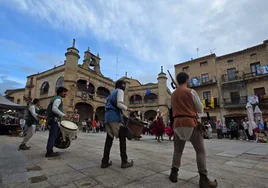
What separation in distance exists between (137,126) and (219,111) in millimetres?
20045

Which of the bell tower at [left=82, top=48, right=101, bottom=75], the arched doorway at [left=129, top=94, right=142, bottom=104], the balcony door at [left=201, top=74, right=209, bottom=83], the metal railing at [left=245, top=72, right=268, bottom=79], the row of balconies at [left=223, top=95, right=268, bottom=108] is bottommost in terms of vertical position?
the row of balconies at [left=223, top=95, right=268, bottom=108]

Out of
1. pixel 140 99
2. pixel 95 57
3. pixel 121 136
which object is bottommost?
pixel 121 136

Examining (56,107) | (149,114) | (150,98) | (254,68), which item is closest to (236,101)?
(254,68)

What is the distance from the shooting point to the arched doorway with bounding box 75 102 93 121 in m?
22.9

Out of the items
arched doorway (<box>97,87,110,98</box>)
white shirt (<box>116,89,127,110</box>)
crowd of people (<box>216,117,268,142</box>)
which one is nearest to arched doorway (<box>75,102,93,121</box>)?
arched doorway (<box>97,87,110,98</box>)

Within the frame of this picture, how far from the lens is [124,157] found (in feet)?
9.00

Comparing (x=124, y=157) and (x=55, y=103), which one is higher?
(x=55, y=103)

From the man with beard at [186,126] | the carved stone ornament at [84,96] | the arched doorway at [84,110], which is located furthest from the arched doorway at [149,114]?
the man with beard at [186,126]

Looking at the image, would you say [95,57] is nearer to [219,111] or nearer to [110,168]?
[219,111]

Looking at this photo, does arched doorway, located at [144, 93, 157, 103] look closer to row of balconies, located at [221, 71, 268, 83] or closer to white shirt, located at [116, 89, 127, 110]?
Result: row of balconies, located at [221, 71, 268, 83]

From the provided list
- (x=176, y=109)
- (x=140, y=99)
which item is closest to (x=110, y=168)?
(x=176, y=109)

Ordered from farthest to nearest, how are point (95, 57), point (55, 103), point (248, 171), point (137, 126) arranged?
1. point (95, 57)
2. point (137, 126)
3. point (55, 103)
4. point (248, 171)

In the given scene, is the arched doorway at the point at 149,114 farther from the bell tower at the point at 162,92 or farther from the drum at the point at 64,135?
the drum at the point at 64,135

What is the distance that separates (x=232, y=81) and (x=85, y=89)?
70.0 ft
